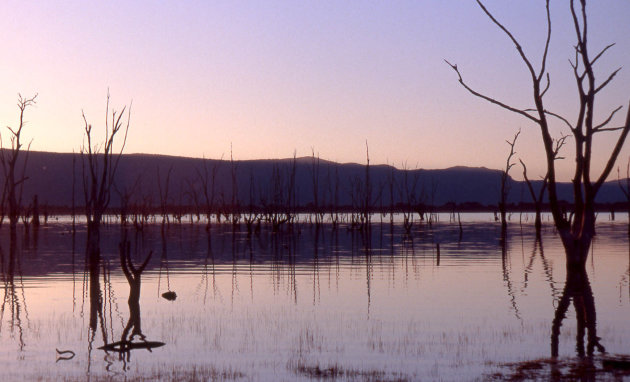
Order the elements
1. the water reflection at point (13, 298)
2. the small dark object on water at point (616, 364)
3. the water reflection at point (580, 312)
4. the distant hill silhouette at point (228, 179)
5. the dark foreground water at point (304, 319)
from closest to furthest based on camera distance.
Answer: the small dark object on water at point (616, 364), the dark foreground water at point (304, 319), the water reflection at point (580, 312), the water reflection at point (13, 298), the distant hill silhouette at point (228, 179)

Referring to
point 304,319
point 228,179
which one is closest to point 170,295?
point 304,319

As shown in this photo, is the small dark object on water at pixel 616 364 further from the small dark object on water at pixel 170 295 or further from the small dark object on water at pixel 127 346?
the small dark object on water at pixel 170 295

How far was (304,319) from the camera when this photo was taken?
11539 mm

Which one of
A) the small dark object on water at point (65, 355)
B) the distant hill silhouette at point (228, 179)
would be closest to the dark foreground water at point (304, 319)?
the small dark object on water at point (65, 355)

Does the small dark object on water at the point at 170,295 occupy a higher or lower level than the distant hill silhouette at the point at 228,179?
lower

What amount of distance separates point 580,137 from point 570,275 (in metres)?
2.61

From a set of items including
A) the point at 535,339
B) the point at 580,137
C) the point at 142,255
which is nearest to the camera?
the point at 535,339

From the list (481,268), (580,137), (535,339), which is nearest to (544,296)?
(580,137)

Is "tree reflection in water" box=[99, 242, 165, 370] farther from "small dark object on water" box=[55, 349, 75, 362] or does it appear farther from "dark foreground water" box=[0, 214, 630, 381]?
"small dark object on water" box=[55, 349, 75, 362]

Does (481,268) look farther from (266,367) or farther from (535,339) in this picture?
(266,367)

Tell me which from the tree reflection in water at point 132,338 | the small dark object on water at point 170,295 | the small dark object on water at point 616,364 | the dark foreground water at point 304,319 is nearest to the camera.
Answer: the small dark object on water at point 616,364

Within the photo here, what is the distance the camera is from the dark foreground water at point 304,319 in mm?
8164

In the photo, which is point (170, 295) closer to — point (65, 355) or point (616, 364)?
point (65, 355)

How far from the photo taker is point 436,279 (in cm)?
1712
